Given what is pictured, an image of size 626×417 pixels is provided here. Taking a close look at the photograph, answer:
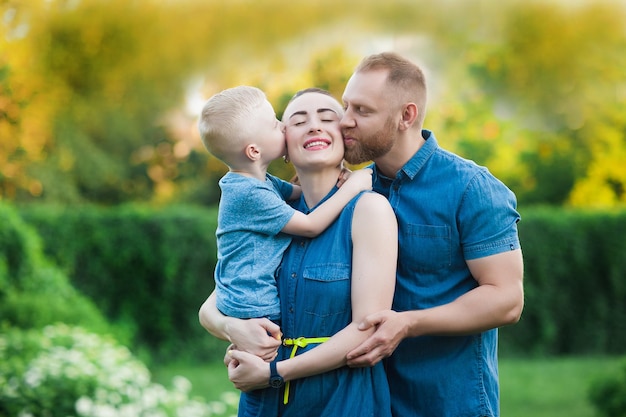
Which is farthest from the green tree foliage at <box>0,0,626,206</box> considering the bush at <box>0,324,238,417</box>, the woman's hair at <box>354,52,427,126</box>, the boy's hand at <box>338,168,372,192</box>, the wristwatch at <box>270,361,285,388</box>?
the wristwatch at <box>270,361,285,388</box>

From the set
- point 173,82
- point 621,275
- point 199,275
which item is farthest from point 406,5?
point 199,275

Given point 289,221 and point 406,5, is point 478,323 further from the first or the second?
point 406,5

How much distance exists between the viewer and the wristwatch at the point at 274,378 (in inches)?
99.8

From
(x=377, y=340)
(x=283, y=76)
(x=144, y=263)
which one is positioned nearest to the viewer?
(x=377, y=340)

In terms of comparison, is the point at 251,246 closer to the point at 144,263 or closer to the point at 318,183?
the point at 318,183

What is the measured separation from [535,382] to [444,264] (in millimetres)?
7561

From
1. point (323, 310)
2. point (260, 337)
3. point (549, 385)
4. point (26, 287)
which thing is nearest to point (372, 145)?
point (323, 310)

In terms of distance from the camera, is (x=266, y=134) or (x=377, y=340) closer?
(x=377, y=340)

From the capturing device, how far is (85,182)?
19.0m

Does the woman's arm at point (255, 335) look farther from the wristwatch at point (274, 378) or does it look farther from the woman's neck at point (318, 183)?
the woman's neck at point (318, 183)

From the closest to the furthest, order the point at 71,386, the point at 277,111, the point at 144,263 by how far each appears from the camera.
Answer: the point at 71,386
the point at 144,263
the point at 277,111

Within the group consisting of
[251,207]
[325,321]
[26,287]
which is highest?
[26,287]

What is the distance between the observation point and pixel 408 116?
8.96 feet

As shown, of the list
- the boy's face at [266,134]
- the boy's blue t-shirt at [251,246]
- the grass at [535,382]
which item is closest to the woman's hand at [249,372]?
the boy's blue t-shirt at [251,246]
